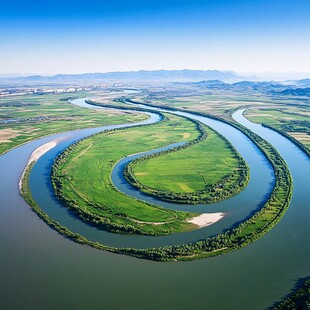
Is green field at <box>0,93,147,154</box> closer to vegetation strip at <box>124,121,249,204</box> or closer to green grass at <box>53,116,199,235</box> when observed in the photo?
green grass at <box>53,116,199,235</box>

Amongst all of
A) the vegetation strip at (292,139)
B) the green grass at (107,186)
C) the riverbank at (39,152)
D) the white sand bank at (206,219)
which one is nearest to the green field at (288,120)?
the vegetation strip at (292,139)

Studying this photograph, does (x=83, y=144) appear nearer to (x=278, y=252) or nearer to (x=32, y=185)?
(x=32, y=185)

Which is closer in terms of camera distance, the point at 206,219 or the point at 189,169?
the point at 206,219

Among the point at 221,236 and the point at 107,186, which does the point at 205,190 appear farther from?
the point at 107,186

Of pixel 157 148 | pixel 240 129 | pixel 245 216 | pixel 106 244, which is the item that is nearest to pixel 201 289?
pixel 106 244

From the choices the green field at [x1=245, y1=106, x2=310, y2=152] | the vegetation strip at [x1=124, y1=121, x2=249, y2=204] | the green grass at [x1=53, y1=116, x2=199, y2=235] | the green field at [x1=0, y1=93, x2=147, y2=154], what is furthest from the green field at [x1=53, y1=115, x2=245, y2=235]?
the green field at [x1=245, y1=106, x2=310, y2=152]

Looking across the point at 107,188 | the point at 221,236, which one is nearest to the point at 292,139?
the point at 107,188
